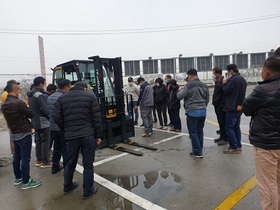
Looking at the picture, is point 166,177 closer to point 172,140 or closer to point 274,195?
point 274,195

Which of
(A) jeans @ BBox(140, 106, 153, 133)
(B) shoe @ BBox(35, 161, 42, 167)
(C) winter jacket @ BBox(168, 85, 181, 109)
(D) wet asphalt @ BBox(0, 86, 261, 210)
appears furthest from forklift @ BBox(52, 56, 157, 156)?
(C) winter jacket @ BBox(168, 85, 181, 109)

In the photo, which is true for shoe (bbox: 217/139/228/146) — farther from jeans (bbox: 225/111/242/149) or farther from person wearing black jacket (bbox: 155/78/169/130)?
person wearing black jacket (bbox: 155/78/169/130)

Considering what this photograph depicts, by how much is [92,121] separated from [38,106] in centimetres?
200

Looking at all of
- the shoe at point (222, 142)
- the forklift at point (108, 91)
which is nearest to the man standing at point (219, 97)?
the shoe at point (222, 142)

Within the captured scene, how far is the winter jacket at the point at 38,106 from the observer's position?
4.82 meters

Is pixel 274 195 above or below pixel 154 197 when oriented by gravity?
above

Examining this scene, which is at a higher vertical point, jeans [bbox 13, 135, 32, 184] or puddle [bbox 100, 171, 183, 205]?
jeans [bbox 13, 135, 32, 184]

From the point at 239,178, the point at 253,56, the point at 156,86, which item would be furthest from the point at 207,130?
the point at 253,56

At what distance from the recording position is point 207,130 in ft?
25.0

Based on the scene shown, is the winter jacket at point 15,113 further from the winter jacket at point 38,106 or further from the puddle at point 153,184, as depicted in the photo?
the puddle at point 153,184

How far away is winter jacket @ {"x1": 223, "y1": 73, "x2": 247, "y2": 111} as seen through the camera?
487 cm

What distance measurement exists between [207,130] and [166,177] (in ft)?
13.0

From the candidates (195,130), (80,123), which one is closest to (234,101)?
(195,130)

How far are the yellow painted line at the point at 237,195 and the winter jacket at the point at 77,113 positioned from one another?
221 centimetres
